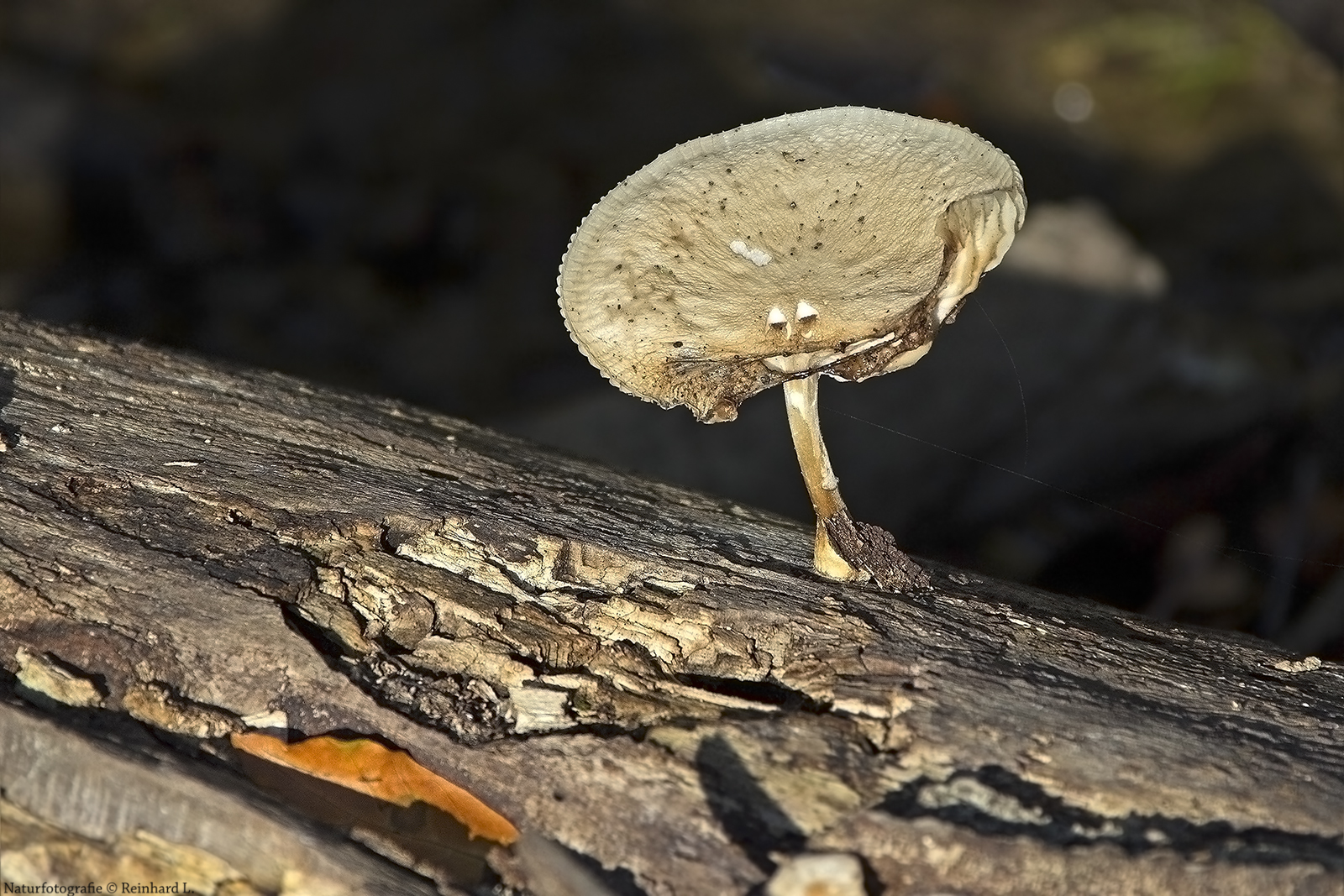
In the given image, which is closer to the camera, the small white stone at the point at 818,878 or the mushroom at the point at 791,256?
the small white stone at the point at 818,878

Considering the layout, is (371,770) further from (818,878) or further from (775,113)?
(775,113)

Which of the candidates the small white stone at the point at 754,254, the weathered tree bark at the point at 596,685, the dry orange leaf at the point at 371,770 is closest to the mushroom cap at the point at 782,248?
the small white stone at the point at 754,254

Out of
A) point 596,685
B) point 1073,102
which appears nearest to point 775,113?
point 1073,102

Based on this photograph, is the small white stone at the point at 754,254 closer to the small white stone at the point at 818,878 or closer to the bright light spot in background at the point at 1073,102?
the small white stone at the point at 818,878

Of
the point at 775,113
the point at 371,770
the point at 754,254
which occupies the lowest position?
the point at 371,770

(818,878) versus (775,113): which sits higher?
(775,113)

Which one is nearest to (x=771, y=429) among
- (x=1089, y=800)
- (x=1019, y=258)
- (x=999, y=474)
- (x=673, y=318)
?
(x=999, y=474)
